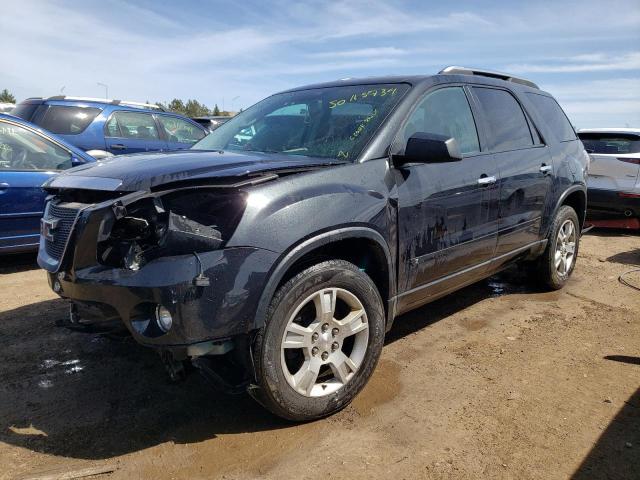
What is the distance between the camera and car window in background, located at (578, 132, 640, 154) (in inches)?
320

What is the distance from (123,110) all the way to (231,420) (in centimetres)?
731

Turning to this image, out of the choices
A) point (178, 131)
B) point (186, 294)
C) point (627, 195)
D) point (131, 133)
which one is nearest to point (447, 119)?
point (186, 294)

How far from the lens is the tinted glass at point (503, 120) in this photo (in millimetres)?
4090

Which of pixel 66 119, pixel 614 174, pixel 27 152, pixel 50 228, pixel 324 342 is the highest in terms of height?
pixel 66 119

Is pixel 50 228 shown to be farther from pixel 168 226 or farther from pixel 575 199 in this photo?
pixel 575 199

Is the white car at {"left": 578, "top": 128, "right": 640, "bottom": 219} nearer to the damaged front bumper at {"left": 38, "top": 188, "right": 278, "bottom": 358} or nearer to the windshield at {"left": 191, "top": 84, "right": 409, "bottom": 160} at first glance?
the windshield at {"left": 191, "top": 84, "right": 409, "bottom": 160}

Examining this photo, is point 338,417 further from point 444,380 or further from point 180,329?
point 180,329

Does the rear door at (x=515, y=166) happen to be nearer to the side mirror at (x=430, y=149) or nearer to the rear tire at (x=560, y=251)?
the rear tire at (x=560, y=251)

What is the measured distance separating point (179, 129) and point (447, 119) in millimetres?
7353

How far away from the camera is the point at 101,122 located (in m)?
8.34

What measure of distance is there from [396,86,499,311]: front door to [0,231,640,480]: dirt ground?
591mm

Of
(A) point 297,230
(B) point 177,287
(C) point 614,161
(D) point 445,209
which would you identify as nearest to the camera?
(B) point 177,287

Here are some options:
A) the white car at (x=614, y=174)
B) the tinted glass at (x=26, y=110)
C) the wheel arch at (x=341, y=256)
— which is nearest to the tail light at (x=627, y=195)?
the white car at (x=614, y=174)

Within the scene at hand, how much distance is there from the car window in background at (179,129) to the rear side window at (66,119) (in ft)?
5.08
